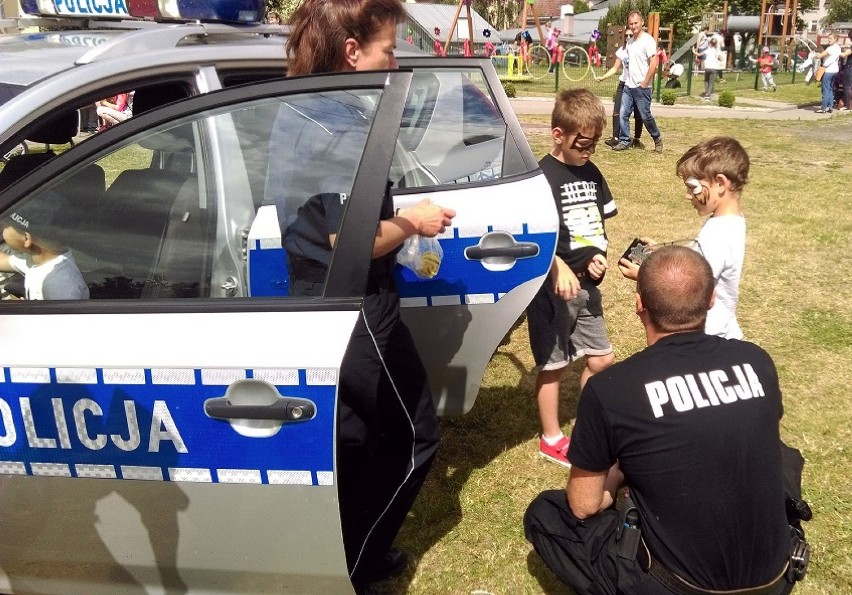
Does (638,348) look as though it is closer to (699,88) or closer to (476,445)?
(476,445)

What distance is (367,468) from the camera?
2127mm

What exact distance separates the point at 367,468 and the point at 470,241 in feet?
2.87

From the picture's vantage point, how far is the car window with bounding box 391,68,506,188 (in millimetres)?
2908

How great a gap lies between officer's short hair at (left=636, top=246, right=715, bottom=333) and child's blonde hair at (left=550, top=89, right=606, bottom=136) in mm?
1025

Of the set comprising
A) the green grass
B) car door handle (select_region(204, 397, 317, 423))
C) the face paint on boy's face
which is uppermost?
the face paint on boy's face

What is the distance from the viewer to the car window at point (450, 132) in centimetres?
291

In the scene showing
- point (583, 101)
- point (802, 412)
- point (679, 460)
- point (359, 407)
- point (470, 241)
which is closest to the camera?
point (679, 460)

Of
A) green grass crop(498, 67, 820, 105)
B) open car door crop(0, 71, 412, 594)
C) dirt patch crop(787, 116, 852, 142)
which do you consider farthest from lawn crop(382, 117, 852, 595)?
green grass crop(498, 67, 820, 105)

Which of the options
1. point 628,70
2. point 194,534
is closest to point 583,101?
point 194,534

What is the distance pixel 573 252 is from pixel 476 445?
0.97 metres

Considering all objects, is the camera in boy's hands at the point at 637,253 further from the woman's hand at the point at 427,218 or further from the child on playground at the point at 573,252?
the woman's hand at the point at 427,218

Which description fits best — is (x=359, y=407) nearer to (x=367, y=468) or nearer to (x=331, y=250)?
(x=367, y=468)

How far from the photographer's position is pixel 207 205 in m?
2.24

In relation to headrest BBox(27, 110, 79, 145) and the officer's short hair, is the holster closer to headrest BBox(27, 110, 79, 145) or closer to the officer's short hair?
the officer's short hair
